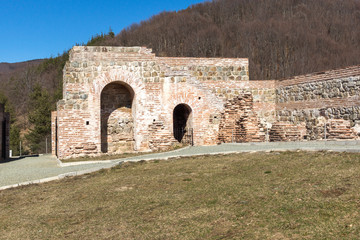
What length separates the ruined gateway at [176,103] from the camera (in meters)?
16.7

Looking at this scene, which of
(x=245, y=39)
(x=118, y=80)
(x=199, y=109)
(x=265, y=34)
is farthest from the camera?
(x=245, y=39)

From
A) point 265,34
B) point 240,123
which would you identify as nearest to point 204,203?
point 240,123

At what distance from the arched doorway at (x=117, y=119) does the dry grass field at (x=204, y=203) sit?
7.79 meters

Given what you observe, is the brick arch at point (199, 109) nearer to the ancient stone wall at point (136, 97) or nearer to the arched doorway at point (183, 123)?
the ancient stone wall at point (136, 97)

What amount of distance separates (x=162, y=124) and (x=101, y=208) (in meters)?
10.7

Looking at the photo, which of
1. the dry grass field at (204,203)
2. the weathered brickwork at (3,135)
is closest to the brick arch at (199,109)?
the dry grass field at (204,203)

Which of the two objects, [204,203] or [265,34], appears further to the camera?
[265,34]

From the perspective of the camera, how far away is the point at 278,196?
6688 millimetres

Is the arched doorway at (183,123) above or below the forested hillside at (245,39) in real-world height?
below

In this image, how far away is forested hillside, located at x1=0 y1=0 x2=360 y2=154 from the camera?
165 ft

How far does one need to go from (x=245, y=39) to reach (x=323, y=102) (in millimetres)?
40786

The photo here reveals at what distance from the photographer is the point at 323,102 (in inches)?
693

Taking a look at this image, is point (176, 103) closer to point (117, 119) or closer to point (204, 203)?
point (117, 119)

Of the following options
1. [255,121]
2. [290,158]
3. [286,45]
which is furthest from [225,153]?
[286,45]
